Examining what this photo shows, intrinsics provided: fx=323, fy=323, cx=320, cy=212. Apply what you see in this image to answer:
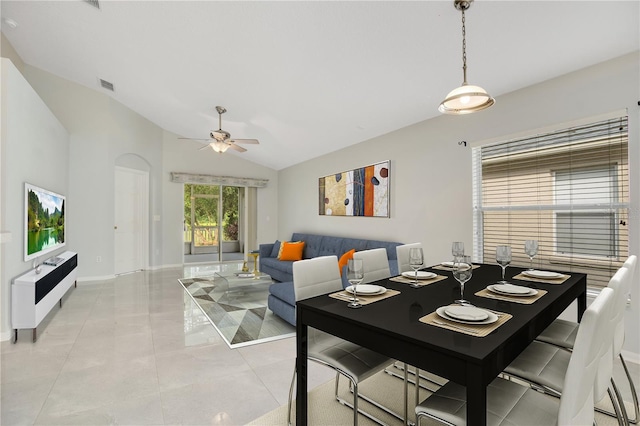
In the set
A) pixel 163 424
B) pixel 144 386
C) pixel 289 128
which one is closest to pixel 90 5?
pixel 289 128

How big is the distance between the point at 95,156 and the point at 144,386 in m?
5.07

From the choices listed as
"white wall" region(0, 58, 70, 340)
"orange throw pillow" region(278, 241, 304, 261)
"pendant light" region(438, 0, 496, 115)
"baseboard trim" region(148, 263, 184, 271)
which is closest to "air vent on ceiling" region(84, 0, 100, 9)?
"white wall" region(0, 58, 70, 340)

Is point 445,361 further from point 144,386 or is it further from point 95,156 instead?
point 95,156

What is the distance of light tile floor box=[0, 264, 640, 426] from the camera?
6.53 feet

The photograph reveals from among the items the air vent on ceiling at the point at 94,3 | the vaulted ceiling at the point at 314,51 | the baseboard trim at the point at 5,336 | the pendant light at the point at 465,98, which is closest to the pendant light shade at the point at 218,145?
the vaulted ceiling at the point at 314,51

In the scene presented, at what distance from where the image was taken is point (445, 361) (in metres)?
1.08

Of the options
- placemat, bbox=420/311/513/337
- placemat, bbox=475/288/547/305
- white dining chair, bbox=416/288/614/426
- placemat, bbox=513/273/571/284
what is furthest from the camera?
placemat, bbox=513/273/571/284

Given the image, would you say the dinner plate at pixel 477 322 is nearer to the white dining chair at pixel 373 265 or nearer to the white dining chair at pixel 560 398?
the white dining chair at pixel 560 398

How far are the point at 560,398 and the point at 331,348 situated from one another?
1053 millimetres

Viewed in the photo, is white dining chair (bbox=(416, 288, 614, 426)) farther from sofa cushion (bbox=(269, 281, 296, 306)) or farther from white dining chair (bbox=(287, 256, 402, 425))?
sofa cushion (bbox=(269, 281, 296, 306))

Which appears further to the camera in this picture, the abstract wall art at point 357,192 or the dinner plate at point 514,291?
the abstract wall art at point 357,192

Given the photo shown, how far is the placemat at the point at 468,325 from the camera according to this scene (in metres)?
1.21

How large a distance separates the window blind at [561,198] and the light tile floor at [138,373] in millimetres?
2409

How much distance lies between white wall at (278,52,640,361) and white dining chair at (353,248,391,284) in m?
1.50
